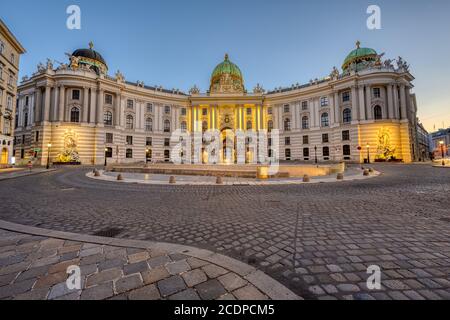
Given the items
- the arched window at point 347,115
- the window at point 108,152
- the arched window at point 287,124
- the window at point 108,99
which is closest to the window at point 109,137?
the window at point 108,152

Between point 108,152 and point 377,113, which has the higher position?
point 377,113

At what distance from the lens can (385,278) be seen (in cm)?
249

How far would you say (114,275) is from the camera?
8.20 ft

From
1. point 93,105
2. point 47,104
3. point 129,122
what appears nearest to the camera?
point 47,104

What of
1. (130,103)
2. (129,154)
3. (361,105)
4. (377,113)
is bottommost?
(129,154)

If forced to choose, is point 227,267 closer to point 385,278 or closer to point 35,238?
point 385,278

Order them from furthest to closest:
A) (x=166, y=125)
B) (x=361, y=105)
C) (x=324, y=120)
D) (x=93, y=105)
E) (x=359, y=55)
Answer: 1. (x=166, y=125)
2. (x=359, y=55)
3. (x=324, y=120)
4. (x=93, y=105)
5. (x=361, y=105)

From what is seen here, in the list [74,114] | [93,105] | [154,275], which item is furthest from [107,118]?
[154,275]

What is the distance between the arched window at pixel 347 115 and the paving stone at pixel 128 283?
48.6 meters

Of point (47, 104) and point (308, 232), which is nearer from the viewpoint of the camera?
point (308, 232)

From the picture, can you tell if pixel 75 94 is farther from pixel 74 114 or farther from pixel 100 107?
pixel 100 107

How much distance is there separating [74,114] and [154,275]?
48.6 meters
